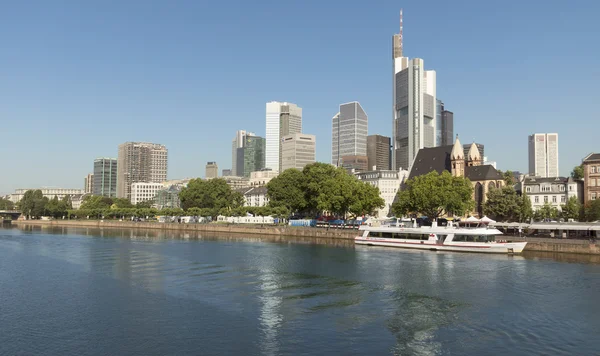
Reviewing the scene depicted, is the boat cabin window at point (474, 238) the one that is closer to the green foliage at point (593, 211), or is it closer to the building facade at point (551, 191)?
the green foliage at point (593, 211)

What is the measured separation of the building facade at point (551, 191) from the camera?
116m

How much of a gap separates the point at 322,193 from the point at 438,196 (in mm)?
33473

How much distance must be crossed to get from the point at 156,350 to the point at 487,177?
12211cm

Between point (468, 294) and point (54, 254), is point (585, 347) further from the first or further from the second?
point (54, 254)

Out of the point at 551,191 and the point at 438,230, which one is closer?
the point at 438,230

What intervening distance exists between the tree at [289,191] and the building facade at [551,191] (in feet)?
193

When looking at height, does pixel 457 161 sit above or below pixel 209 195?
above

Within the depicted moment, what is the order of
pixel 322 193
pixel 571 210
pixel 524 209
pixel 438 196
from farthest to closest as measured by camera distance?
pixel 322 193 < pixel 524 209 < pixel 438 196 < pixel 571 210

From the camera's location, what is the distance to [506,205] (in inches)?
4173

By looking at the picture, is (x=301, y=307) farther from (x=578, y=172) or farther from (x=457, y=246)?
(x=578, y=172)

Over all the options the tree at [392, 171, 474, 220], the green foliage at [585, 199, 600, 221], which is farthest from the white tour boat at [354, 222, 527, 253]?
the green foliage at [585, 199, 600, 221]

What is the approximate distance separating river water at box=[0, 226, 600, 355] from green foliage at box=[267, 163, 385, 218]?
2060 inches

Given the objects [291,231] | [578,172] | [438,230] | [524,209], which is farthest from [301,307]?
[578,172]

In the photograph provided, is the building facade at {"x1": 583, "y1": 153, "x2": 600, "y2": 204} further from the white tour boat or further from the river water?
the river water
